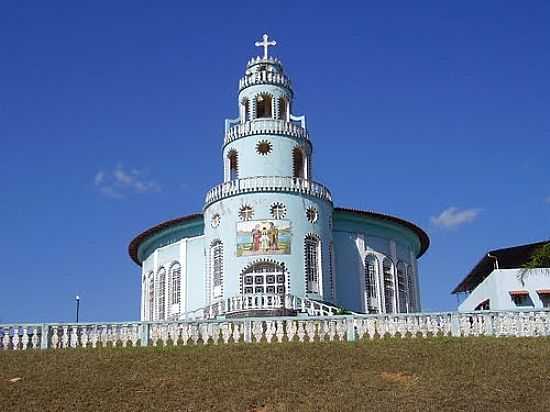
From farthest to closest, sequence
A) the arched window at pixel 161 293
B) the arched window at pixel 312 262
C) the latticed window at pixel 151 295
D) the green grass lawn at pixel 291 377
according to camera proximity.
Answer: the latticed window at pixel 151 295, the arched window at pixel 161 293, the arched window at pixel 312 262, the green grass lawn at pixel 291 377

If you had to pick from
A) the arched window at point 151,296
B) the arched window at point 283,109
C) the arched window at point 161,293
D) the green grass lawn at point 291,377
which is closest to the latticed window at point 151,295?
the arched window at point 151,296

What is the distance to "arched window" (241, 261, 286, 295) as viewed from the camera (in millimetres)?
37719

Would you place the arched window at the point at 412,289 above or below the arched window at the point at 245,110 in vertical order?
below

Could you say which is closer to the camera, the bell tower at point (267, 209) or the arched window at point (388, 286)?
the bell tower at point (267, 209)

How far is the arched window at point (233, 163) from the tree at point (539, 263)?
14.8 meters

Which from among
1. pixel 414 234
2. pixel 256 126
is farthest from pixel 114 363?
pixel 414 234

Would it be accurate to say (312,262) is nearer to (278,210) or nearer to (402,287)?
(278,210)

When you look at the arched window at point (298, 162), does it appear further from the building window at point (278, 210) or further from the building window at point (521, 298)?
the building window at point (521, 298)

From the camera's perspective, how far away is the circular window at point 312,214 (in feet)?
129

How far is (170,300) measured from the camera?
4512 cm

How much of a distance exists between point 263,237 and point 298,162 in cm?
623

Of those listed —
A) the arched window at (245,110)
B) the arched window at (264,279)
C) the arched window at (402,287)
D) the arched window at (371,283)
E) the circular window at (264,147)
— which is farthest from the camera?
the arched window at (402,287)

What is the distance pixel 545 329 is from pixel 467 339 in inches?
98.5

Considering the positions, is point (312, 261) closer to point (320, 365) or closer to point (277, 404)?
point (320, 365)
